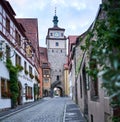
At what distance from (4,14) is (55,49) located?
63.8 meters

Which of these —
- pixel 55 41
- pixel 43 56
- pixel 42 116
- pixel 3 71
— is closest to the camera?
pixel 42 116

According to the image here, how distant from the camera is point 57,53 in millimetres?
86250

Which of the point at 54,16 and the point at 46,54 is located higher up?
A: the point at 54,16

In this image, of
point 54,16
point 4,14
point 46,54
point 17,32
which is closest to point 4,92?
point 4,14

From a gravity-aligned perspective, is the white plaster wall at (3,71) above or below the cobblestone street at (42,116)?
A: above

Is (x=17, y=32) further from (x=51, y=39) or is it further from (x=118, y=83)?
(x=51, y=39)

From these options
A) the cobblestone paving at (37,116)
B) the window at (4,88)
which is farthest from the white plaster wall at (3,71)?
the cobblestone paving at (37,116)

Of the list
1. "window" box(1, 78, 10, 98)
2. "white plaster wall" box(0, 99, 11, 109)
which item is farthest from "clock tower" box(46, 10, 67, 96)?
"window" box(1, 78, 10, 98)

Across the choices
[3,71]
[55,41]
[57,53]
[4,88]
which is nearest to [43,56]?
[57,53]

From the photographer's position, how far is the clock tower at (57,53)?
8381cm

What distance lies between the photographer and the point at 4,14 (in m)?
22.8

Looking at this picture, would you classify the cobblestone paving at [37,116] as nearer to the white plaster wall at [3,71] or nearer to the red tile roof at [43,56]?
the white plaster wall at [3,71]

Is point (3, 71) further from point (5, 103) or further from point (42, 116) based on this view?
point (42, 116)

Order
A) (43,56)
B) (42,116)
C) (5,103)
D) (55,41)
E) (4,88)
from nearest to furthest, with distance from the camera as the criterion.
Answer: (42,116) < (5,103) < (4,88) < (43,56) < (55,41)
